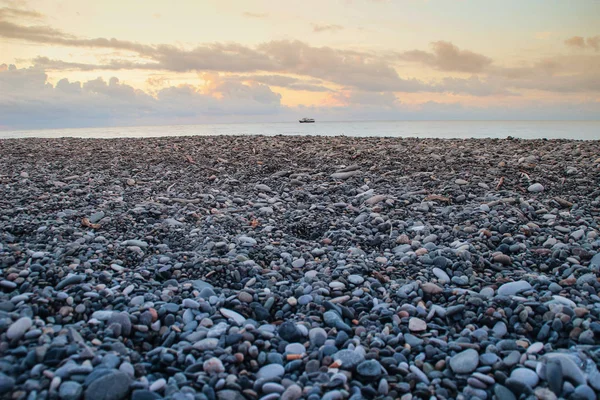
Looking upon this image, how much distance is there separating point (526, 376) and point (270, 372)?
1607 mm

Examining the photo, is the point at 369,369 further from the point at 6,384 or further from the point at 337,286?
the point at 6,384

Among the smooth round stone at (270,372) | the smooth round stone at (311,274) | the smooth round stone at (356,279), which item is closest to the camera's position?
the smooth round stone at (270,372)

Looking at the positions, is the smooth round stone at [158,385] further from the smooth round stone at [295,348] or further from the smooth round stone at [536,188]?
the smooth round stone at [536,188]

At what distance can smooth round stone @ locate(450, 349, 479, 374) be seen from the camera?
261cm

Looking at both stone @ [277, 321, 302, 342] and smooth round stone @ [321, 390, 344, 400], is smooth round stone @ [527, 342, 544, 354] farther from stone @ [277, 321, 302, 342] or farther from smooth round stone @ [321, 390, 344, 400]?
stone @ [277, 321, 302, 342]

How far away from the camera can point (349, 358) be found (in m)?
2.67

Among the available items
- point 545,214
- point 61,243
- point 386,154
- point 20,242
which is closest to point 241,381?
point 61,243

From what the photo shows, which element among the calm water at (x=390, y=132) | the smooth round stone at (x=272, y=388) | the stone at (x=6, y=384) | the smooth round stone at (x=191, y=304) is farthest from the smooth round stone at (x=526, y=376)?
the calm water at (x=390, y=132)

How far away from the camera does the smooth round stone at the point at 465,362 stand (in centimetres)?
261

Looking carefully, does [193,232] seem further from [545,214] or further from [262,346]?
[545,214]

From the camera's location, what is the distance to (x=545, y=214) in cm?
540

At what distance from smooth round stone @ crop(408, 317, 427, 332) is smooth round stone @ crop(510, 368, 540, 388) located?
689mm

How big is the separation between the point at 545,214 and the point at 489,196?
97 centimetres

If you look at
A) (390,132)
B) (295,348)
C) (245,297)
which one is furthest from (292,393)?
(390,132)
